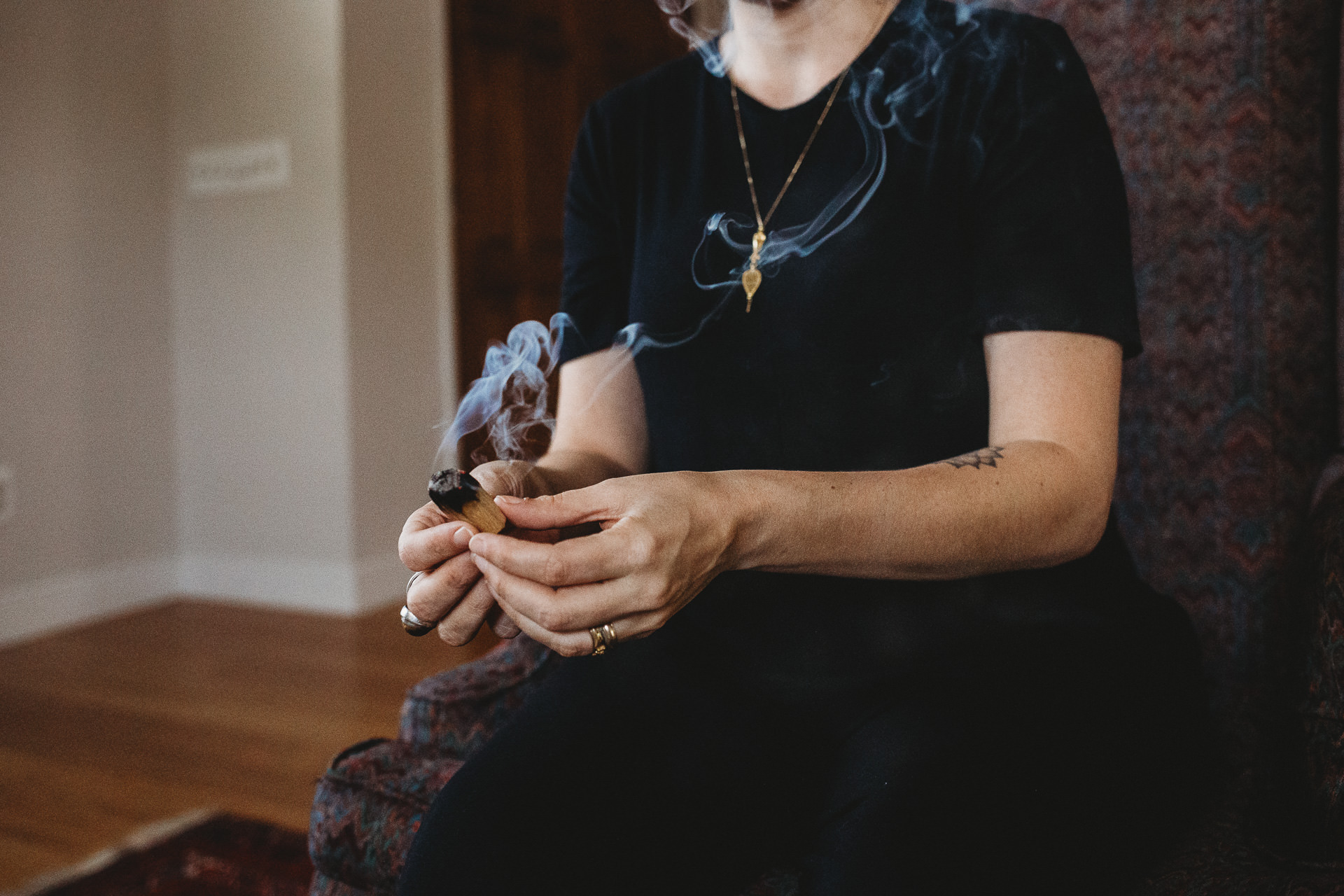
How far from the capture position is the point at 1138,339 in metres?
0.78

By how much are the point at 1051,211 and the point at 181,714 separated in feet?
7.24

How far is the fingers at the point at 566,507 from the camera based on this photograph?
62 centimetres

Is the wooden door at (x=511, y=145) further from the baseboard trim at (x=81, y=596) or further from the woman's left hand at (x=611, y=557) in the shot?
the woman's left hand at (x=611, y=557)

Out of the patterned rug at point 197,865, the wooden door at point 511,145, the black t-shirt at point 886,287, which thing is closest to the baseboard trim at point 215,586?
the wooden door at point 511,145

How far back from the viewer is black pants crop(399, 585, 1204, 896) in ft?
2.13

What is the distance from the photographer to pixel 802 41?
37.0 inches

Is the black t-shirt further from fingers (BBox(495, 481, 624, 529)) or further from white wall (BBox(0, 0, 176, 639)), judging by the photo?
white wall (BBox(0, 0, 176, 639))

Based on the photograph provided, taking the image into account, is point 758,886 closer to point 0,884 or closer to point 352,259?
point 0,884

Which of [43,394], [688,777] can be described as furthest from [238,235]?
[688,777]

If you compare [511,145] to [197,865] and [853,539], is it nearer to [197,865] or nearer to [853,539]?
[197,865]

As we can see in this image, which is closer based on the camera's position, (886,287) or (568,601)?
(568,601)

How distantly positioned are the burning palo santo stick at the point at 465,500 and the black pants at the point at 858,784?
0.22m

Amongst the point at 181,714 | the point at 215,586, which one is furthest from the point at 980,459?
the point at 215,586

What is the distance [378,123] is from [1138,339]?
2.86 meters
